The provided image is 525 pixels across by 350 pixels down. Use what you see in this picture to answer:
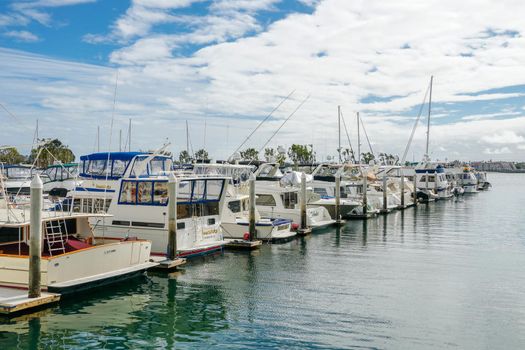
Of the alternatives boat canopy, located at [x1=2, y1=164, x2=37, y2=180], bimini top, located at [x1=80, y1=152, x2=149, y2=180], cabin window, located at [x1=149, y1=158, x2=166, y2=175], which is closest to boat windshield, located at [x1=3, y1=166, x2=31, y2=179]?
boat canopy, located at [x1=2, y1=164, x2=37, y2=180]

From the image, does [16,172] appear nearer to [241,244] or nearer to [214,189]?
[214,189]

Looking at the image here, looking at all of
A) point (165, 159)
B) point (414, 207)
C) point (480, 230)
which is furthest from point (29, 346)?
point (414, 207)

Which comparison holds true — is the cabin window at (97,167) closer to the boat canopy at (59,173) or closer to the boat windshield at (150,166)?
the boat windshield at (150,166)

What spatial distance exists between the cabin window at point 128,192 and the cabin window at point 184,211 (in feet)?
6.55

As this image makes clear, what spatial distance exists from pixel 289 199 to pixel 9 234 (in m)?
21.6

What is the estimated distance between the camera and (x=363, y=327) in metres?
13.9

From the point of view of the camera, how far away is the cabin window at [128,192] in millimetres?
22312

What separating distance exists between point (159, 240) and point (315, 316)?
904cm

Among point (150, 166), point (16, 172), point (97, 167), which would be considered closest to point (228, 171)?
point (150, 166)

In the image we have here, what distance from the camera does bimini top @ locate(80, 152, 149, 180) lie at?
23.2 metres

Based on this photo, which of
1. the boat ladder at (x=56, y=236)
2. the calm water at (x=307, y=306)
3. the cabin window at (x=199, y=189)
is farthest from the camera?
the cabin window at (x=199, y=189)

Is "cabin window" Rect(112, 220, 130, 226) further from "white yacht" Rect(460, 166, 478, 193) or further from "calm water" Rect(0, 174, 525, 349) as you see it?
"white yacht" Rect(460, 166, 478, 193)

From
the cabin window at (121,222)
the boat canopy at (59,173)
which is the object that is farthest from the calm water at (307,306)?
the boat canopy at (59,173)

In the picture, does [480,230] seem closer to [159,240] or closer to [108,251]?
[159,240]
